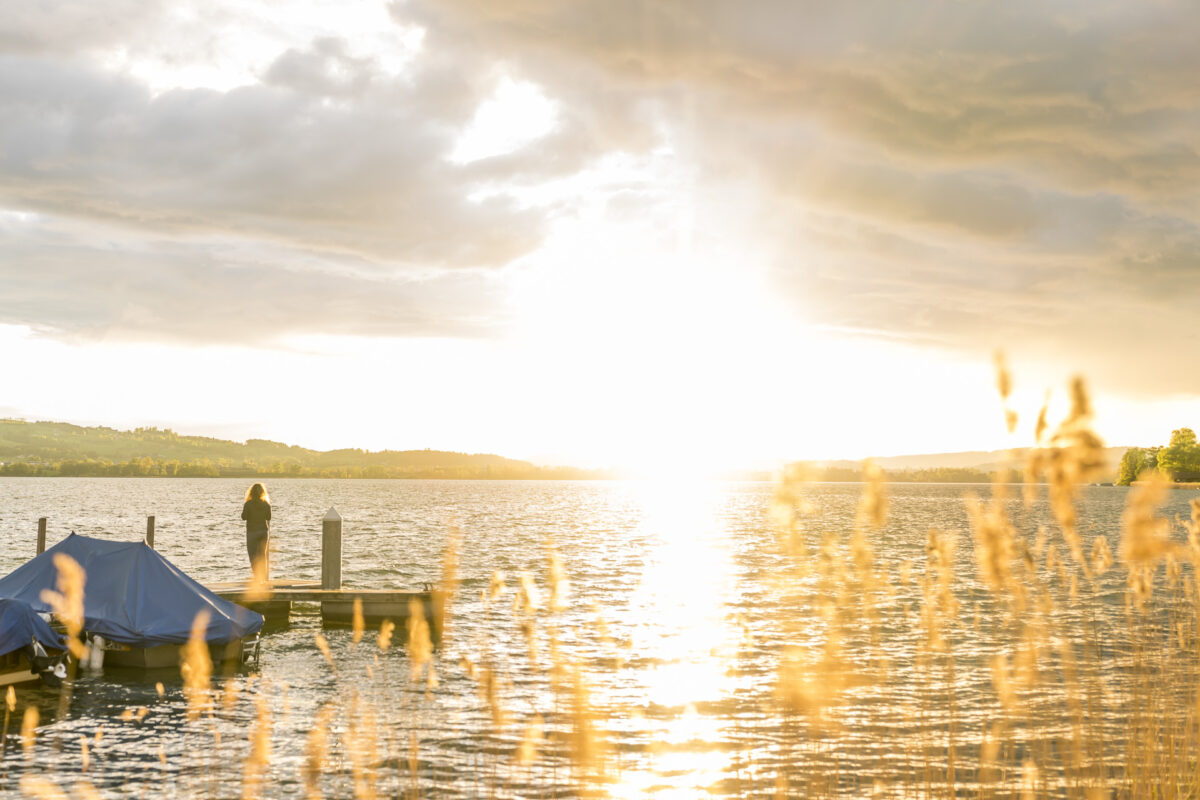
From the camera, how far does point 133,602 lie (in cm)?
1759

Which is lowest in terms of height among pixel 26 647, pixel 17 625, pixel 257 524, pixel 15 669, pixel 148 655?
pixel 148 655

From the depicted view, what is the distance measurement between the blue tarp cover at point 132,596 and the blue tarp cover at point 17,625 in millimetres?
1510

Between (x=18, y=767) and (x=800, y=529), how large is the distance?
12.3 m

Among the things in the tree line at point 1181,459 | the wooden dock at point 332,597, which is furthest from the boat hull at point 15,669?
the tree line at point 1181,459

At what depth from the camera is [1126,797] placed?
387 inches

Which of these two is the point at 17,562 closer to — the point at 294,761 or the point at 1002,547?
the point at 294,761

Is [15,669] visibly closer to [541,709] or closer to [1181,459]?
[541,709]

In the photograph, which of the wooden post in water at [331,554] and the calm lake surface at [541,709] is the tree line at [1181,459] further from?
the wooden post in water at [331,554]

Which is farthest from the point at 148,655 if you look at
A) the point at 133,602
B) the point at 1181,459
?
the point at 1181,459

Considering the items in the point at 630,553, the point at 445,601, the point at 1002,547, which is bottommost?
the point at 630,553

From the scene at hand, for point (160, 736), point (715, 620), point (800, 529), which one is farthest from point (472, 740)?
point (715, 620)

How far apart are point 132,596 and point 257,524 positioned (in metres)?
5.83

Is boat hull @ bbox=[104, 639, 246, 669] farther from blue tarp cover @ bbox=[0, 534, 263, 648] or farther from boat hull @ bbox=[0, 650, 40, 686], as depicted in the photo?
boat hull @ bbox=[0, 650, 40, 686]

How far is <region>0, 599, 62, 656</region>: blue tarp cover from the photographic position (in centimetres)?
1538
